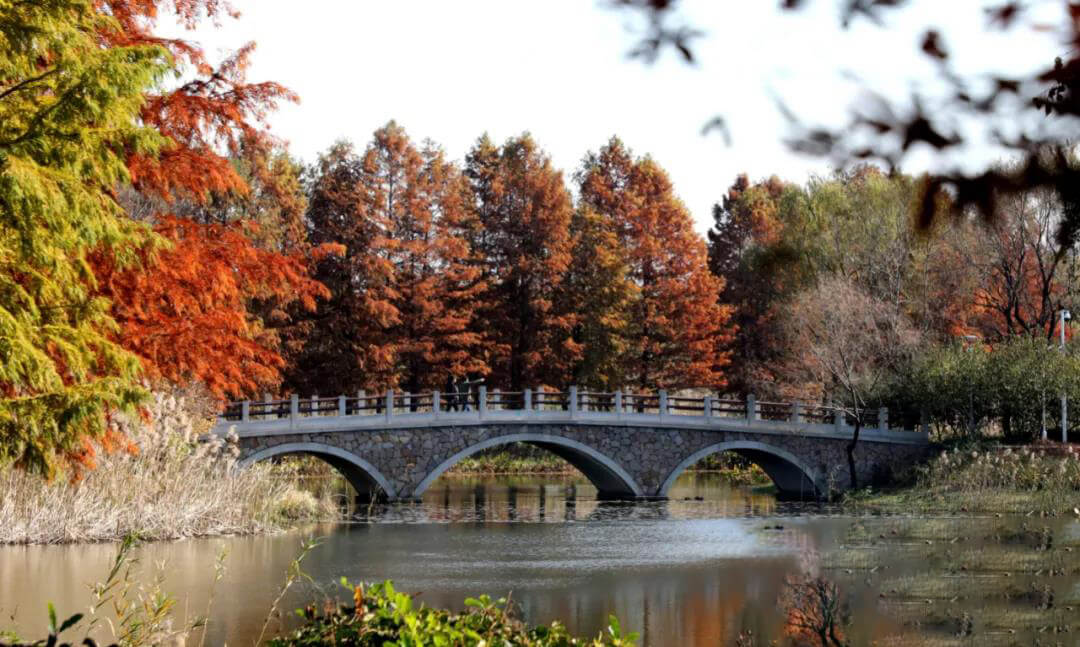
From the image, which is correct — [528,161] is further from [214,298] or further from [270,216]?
[214,298]

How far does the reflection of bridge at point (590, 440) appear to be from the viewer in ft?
90.1

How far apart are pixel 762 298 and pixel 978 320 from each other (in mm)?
7635

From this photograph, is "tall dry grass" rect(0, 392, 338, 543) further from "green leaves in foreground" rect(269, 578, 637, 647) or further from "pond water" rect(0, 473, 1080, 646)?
"green leaves in foreground" rect(269, 578, 637, 647)

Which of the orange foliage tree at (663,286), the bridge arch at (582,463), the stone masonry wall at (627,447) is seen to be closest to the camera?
the stone masonry wall at (627,447)

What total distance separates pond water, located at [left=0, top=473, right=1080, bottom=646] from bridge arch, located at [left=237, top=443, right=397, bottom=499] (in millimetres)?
1641

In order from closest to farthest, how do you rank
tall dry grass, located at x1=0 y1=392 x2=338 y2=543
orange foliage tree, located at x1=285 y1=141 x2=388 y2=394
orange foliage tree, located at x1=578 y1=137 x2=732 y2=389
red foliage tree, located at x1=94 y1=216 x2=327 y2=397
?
red foliage tree, located at x1=94 y1=216 x2=327 y2=397 < tall dry grass, located at x1=0 y1=392 x2=338 y2=543 < orange foliage tree, located at x1=285 y1=141 x2=388 y2=394 < orange foliage tree, located at x1=578 y1=137 x2=732 y2=389

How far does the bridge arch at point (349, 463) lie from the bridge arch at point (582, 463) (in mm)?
905

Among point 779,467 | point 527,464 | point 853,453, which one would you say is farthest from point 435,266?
point 853,453

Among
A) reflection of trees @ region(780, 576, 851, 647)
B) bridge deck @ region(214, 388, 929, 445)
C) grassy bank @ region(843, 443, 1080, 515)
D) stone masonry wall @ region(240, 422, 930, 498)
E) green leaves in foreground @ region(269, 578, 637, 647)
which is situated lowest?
reflection of trees @ region(780, 576, 851, 647)

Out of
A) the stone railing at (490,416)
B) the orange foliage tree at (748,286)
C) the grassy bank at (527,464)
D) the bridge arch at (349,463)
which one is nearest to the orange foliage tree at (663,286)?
the orange foliage tree at (748,286)

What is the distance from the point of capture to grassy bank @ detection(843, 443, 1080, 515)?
21734mm

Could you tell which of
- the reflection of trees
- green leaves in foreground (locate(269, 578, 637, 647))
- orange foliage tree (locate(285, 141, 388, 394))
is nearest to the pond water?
the reflection of trees

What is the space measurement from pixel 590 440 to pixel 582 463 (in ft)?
5.10

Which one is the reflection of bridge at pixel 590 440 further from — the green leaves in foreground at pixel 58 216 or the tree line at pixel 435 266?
the green leaves in foreground at pixel 58 216
